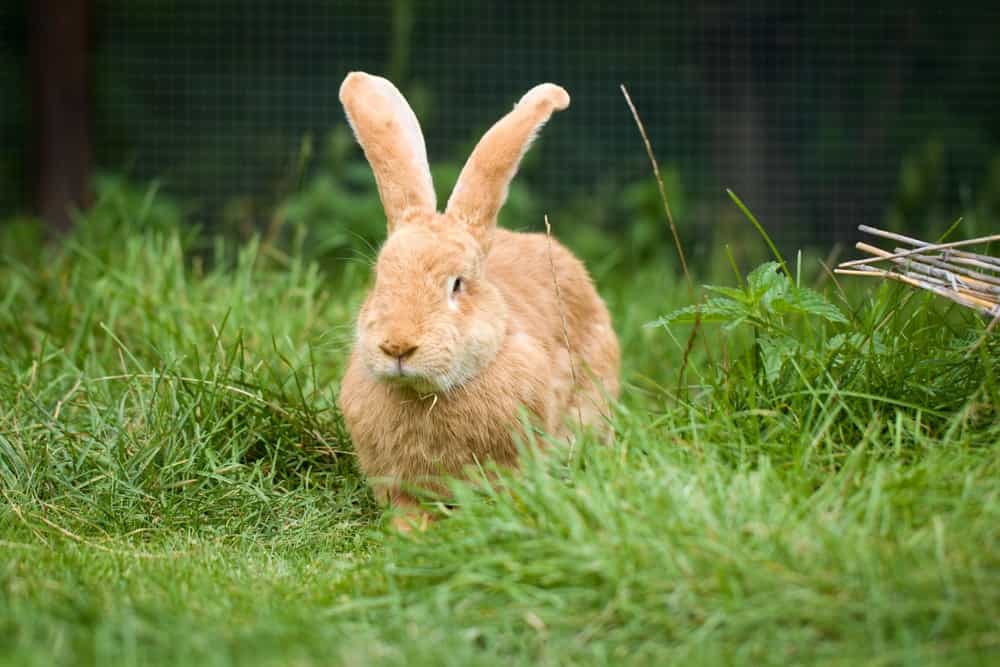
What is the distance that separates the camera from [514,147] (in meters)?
2.68

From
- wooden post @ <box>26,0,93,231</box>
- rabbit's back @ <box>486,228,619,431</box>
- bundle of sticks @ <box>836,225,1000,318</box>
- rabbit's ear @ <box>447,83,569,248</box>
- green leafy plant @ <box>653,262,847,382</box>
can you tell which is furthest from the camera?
wooden post @ <box>26,0,93,231</box>

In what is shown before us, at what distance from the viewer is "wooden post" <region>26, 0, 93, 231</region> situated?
543 cm

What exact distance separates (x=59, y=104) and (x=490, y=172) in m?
3.46

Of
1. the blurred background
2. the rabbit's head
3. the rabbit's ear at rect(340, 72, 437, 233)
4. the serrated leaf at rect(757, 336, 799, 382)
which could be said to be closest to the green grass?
the serrated leaf at rect(757, 336, 799, 382)

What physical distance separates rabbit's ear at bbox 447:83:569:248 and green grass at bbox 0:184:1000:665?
591 mm

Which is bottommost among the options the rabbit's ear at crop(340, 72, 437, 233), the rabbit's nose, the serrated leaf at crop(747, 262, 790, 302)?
the rabbit's nose

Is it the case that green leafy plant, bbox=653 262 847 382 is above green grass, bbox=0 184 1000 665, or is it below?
above

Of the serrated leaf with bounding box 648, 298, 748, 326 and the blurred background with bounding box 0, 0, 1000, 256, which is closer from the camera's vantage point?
the serrated leaf with bounding box 648, 298, 748, 326

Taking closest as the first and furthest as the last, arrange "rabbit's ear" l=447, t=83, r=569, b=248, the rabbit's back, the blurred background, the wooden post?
"rabbit's ear" l=447, t=83, r=569, b=248 < the rabbit's back < the wooden post < the blurred background

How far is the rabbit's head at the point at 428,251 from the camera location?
239 centimetres

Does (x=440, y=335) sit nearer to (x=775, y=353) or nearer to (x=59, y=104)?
(x=775, y=353)

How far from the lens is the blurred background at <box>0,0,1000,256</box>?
554cm

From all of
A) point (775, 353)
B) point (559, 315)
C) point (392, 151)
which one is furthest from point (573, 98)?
point (775, 353)

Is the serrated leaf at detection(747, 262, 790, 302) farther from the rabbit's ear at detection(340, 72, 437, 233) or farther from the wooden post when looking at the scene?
the wooden post
